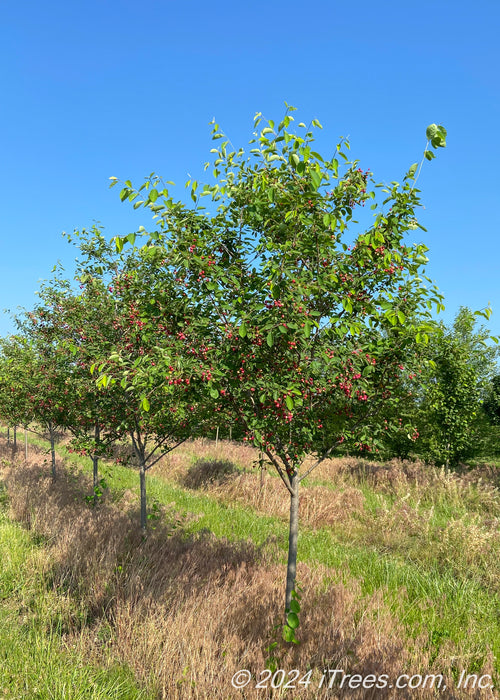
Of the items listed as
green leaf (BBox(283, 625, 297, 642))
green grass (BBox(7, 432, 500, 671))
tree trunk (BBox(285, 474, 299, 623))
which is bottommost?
green grass (BBox(7, 432, 500, 671))

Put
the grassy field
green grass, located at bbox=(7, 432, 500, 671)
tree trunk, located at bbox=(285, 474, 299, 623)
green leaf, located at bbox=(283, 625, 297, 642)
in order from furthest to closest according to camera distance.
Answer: green grass, located at bbox=(7, 432, 500, 671) < tree trunk, located at bbox=(285, 474, 299, 623) < green leaf, located at bbox=(283, 625, 297, 642) < the grassy field

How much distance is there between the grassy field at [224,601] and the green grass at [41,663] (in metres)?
0.02

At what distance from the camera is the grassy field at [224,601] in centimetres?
374

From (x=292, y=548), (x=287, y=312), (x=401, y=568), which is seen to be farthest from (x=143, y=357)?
(x=401, y=568)

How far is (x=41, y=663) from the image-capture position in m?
3.78

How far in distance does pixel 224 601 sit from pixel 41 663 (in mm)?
1915

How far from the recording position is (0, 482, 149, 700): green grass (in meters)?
3.47

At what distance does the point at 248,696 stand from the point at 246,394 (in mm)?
2583

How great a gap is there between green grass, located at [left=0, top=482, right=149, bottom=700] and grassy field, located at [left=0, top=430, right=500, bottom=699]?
17 millimetres

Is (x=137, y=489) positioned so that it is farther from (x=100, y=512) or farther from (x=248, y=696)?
(x=248, y=696)

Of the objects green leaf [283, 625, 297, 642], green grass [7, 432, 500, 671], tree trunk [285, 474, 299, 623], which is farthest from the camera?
green grass [7, 432, 500, 671]

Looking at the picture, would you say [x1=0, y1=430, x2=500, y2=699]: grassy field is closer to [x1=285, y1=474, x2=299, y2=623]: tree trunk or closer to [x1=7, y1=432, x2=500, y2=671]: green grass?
[x1=7, y1=432, x2=500, y2=671]: green grass

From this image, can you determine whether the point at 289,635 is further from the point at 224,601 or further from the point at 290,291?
the point at 290,291

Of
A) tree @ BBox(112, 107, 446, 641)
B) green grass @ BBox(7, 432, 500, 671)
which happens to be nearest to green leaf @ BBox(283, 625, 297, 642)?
tree @ BBox(112, 107, 446, 641)
